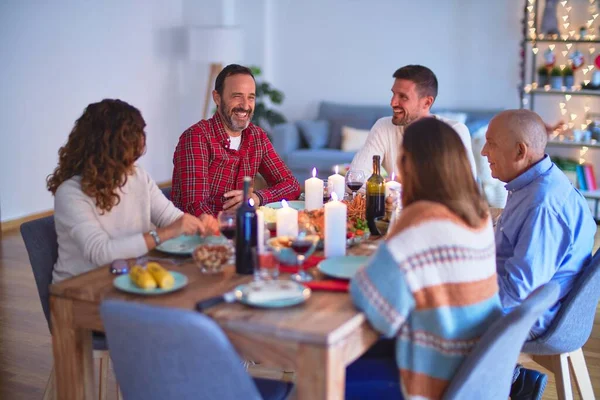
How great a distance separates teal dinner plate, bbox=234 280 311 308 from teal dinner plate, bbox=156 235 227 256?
1.31 ft

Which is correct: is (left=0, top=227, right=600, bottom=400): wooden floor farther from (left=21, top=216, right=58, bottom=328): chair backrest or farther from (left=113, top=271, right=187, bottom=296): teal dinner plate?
(left=113, top=271, right=187, bottom=296): teal dinner plate

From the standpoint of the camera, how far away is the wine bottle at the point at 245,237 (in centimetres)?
203

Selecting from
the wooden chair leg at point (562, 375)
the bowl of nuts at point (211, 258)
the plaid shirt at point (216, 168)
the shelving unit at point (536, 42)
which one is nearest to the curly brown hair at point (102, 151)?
the bowl of nuts at point (211, 258)

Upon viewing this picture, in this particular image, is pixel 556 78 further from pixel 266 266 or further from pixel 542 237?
pixel 266 266

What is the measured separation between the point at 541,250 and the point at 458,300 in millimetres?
615

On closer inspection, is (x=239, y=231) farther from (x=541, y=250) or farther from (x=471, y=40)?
(x=471, y=40)

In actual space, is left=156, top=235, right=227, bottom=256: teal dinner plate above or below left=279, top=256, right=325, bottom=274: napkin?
above

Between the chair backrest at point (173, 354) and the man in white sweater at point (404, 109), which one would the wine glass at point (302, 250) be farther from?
the man in white sweater at point (404, 109)

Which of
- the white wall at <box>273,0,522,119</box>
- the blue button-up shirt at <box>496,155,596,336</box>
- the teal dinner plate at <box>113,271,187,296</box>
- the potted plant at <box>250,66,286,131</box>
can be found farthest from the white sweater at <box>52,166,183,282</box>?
the white wall at <box>273,0,522,119</box>

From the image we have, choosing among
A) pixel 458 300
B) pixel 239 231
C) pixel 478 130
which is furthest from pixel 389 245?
pixel 478 130

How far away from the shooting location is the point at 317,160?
671cm

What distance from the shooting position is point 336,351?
1.63 metres

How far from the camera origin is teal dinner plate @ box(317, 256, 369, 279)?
6.54 ft

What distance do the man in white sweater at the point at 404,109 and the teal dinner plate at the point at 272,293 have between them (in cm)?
156
